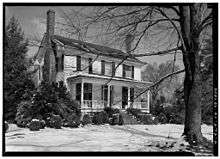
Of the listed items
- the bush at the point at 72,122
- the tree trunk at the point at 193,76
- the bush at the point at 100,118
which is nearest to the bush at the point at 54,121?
the bush at the point at 72,122

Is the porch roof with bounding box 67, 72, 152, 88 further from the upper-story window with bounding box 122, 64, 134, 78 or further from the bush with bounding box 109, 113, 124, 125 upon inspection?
the bush with bounding box 109, 113, 124, 125

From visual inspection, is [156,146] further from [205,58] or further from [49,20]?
[49,20]

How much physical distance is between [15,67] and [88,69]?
430 cm

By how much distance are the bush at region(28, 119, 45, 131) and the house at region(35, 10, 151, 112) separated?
6.13 ft

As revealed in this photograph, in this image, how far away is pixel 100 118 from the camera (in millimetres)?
11500

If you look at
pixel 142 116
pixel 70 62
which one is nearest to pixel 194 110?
pixel 70 62

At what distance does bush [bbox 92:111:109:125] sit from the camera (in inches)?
447

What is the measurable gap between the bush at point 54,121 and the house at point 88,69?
1.54 m

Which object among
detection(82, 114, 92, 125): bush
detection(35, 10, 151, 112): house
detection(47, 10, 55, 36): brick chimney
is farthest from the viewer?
detection(82, 114, 92, 125): bush

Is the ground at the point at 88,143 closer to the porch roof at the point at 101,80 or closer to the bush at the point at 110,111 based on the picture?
the porch roof at the point at 101,80

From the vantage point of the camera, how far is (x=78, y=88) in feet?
46.0

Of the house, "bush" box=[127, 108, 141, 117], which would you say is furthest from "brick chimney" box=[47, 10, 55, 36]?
"bush" box=[127, 108, 141, 117]

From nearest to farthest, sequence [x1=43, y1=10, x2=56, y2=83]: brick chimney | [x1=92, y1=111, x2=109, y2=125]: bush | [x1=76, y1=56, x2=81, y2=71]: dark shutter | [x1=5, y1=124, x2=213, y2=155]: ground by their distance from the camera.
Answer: [x1=5, y1=124, x2=213, y2=155]: ground
[x1=43, y1=10, x2=56, y2=83]: brick chimney
[x1=76, y1=56, x2=81, y2=71]: dark shutter
[x1=92, y1=111, x2=109, y2=125]: bush

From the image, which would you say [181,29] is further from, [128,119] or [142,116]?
[142,116]
